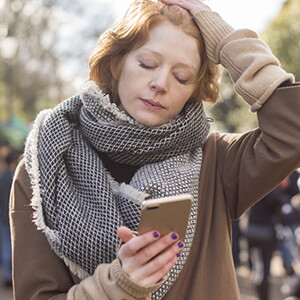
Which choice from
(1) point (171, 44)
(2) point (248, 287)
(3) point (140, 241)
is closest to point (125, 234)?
(3) point (140, 241)

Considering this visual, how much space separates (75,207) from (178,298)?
1.46 feet

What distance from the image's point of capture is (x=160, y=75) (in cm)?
212

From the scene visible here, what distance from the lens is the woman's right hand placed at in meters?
1.76

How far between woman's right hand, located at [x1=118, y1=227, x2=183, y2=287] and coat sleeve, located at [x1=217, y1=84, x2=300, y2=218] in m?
0.41

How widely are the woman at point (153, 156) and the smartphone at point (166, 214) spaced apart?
209 millimetres

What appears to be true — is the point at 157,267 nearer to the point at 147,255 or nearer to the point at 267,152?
the point at 147,255

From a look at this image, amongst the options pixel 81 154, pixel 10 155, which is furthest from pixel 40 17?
pixel 81 154

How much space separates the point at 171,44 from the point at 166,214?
25.6 inches

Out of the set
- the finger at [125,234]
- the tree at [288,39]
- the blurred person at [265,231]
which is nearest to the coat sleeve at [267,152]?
the finger at [125,234]

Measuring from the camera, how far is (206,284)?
2105 millimetres

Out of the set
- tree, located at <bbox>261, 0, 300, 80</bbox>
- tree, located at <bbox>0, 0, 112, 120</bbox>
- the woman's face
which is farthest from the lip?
tree, located at <bbox>0, 0, 112, 120</bbox>

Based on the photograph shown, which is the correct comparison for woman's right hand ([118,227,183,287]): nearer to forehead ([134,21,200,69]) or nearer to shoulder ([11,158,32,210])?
shoulder ([11,158,32,210])

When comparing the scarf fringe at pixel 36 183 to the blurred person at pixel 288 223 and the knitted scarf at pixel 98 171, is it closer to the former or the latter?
the knitted scarf at pixel 98 171

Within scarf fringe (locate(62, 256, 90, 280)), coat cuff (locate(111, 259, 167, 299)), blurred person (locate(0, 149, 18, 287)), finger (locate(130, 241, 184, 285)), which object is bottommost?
blurred person (locate(0, 149, 18, 287))
